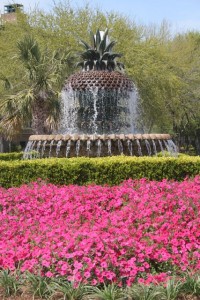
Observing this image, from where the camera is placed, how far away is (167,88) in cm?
2453

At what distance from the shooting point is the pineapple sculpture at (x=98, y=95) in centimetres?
1241

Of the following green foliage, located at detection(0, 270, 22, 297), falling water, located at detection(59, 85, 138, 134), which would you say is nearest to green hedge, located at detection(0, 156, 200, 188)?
falling water, located at detection(59, 85, 138, 134)

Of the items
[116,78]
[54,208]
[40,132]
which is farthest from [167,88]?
[54,208]

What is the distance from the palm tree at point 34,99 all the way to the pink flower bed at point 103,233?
9.91 meters

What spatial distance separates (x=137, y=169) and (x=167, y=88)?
49.9 feet

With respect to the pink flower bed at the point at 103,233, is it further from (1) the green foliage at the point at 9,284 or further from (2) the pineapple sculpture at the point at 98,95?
(2) the pineapple sculpture at the point at 98,95

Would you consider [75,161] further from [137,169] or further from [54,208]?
[54,208]

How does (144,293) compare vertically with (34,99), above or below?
below

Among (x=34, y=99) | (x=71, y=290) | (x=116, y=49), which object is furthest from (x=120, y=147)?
(x=116, y=49)

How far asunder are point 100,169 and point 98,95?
3.10 m

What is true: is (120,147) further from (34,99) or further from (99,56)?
(34,99)

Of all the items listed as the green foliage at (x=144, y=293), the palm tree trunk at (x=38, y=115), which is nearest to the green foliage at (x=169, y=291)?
the green foliage at (x=144, y=293)

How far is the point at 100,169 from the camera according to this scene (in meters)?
9.84

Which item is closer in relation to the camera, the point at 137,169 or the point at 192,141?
the point at 137,169
